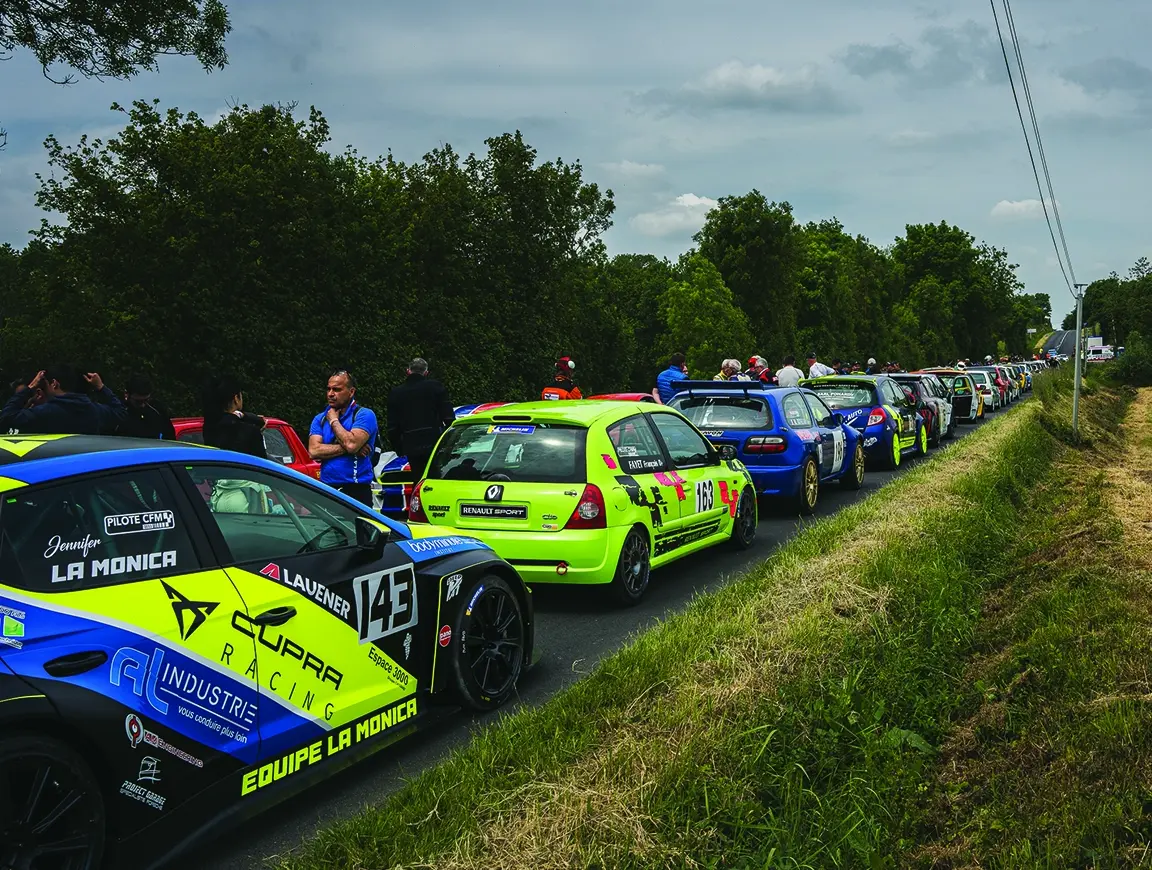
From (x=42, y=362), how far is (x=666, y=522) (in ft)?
78.1

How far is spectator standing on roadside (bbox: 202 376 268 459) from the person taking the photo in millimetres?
8000

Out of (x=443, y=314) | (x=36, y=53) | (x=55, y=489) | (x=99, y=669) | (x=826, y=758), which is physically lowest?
(x=826, y=758)

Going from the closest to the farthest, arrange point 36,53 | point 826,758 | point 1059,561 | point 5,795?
point 5,795
point 826,758
point 1059,561
point 36,53

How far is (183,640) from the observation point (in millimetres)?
3729

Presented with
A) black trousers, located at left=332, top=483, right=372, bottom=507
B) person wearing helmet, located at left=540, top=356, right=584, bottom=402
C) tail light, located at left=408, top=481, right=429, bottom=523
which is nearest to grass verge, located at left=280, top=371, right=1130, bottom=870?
tail light, located at left=408, top=481, right=429, bottom=523

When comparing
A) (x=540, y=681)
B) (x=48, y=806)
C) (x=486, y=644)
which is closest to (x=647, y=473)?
(x=540, y=681)

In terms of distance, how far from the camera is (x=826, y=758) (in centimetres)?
443

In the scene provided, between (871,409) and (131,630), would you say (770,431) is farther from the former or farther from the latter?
(131,630)

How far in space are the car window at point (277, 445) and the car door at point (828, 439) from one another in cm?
648

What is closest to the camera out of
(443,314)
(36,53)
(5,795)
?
(5,795)

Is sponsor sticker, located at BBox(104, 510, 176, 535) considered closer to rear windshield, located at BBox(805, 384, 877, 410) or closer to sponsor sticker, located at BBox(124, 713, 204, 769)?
sponsor sticker, located at BBox(124, 713, 204, 769)

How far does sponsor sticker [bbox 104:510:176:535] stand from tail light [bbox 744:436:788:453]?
9.31 metres

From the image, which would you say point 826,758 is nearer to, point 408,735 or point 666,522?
point 408,735

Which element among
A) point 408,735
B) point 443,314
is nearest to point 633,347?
point 443,314
